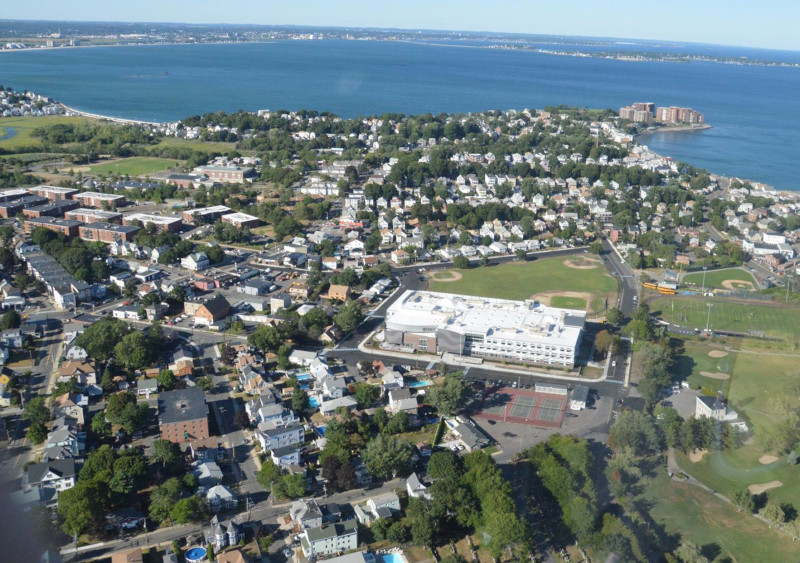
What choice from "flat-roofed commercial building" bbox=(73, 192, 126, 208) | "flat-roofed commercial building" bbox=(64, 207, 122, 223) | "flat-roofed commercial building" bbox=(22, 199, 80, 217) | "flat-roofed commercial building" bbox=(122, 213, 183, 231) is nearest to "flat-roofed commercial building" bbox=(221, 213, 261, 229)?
"flat-roofed commercial building" bbox=(122, 213, 183, 231)

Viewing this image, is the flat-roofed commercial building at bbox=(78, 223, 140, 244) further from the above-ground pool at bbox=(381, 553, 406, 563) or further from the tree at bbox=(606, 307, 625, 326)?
the above-ground pool at bbox=(381, 553, 406, 563)

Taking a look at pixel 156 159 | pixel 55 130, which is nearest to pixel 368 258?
pixel 156 159

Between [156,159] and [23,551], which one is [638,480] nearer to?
[23,551]

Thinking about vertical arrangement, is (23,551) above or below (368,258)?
above

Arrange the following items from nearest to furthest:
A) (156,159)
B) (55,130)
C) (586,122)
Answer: (156,159)
(55,130)
(586,122)

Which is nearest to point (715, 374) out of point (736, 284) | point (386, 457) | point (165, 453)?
point (736, 284)

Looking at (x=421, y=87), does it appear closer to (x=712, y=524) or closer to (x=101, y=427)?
(x=101, y=427)
